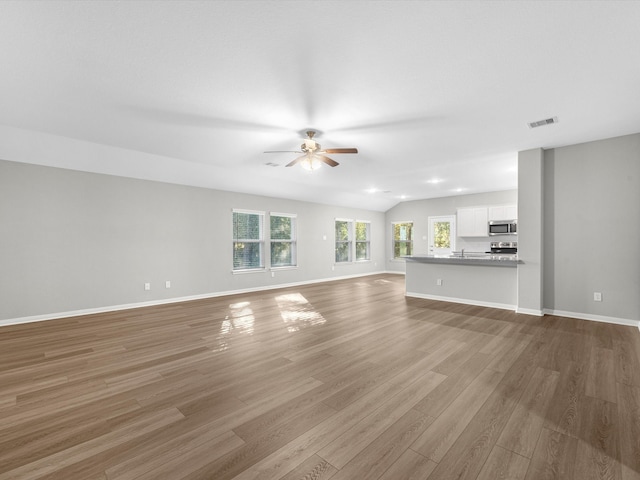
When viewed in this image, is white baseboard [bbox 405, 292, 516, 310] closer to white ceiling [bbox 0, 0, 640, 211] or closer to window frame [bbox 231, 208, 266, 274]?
white ceiling [bbox 0, 0, 640, 211]

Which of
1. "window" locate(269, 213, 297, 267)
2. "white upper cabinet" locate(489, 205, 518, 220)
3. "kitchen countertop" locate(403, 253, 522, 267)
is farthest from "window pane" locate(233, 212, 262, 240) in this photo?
"white upper cabinet" locate(489, 205, 518, 220)

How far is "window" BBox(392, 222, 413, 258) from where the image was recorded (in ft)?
35.2

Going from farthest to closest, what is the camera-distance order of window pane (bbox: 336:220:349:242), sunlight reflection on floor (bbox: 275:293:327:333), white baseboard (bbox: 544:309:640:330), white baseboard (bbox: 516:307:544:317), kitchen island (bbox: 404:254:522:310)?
window pane (bbox: 336:220:349:242) → kitchen island (bbox: 404:254:522:310) → white baseboard (bbox: 516:307:544:317) → sunlight reflection on floor (bbox: 275:293:327:333) → white baseboard (bbox: 544:309:640:330)

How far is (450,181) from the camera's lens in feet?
23.9

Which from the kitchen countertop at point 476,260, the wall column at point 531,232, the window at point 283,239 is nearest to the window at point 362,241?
the window at point 283,239

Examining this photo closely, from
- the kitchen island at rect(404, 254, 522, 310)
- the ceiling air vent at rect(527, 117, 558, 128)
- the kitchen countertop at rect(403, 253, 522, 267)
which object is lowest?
the kitchen island at rect(404, 254, 522, 310)

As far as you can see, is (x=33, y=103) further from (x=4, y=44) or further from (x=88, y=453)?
(x=88, y=453)

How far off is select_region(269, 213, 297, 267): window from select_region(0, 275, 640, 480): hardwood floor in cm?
389

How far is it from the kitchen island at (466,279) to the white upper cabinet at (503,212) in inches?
104

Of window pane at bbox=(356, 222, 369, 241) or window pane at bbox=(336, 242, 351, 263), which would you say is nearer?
window pane at bbox=(336, 242, 351, 263)

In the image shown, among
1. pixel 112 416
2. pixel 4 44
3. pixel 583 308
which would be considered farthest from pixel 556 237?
pixel 4 44

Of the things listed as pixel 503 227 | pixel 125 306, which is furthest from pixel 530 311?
pixel 125 306

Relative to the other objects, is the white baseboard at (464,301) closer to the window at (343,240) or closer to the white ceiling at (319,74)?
the white ceiling at (319,74)

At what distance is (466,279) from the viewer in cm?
566
